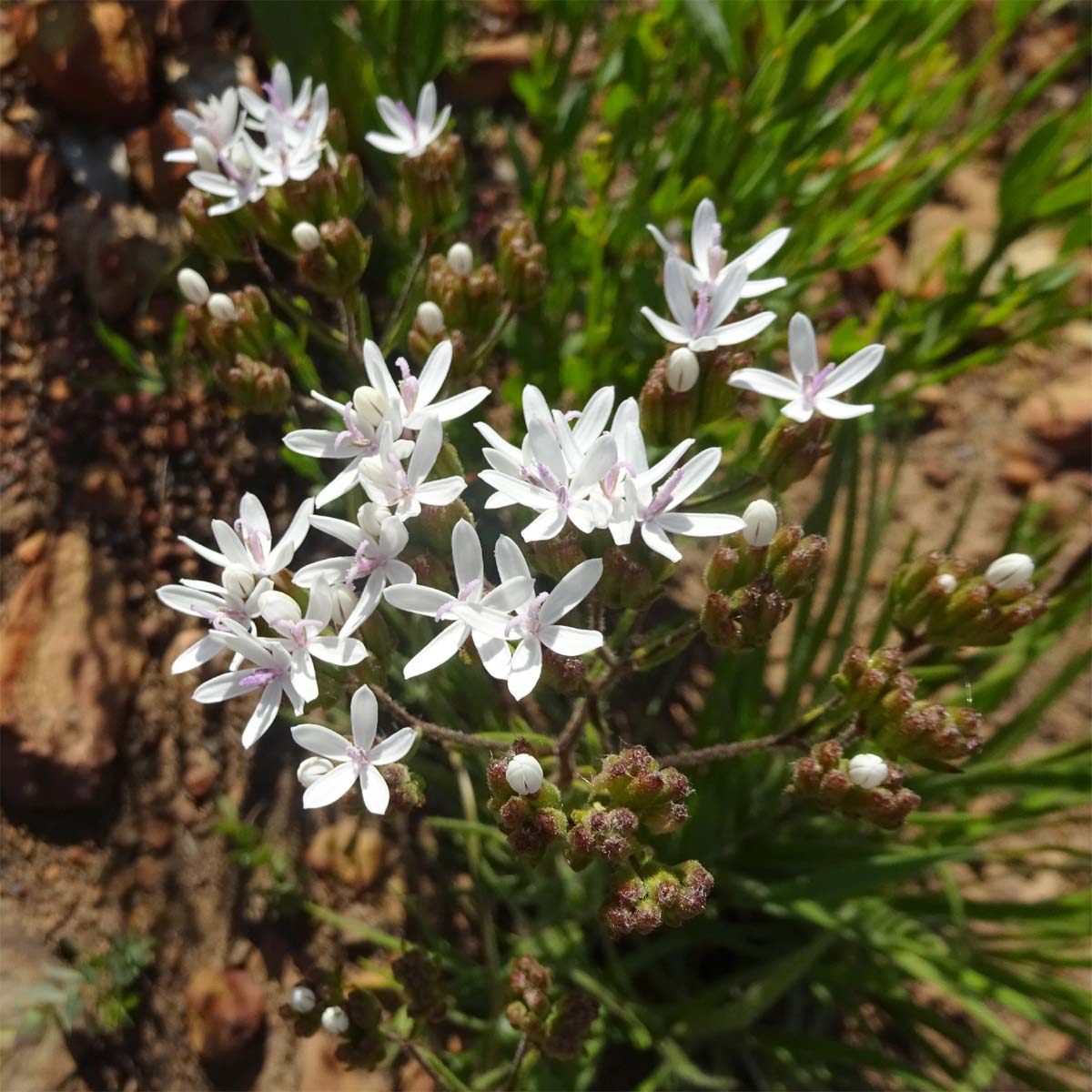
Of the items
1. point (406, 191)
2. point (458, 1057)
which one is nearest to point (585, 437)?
point (406, 191)

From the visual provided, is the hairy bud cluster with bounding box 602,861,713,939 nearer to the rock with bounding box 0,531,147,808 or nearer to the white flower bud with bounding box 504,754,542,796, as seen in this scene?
the white flower bud with bounding box 504,754,542,796

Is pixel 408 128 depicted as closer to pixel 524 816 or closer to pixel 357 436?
pixel 357 436

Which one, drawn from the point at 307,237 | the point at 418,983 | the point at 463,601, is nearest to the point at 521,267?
the point at 307,237

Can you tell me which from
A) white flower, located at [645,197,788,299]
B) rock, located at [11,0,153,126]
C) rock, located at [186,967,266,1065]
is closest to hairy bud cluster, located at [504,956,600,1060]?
rock, located at [186,967,266,1065]

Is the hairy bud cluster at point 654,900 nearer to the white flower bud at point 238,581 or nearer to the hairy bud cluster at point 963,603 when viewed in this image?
the hairy bud cluster at point 963,603

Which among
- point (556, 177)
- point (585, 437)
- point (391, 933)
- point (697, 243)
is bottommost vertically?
point (391, 933)

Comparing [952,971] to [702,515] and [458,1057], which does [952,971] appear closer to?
[458,1057]

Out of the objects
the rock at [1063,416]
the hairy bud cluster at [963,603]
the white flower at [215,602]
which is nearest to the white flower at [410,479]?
the white flower at [215,602]
